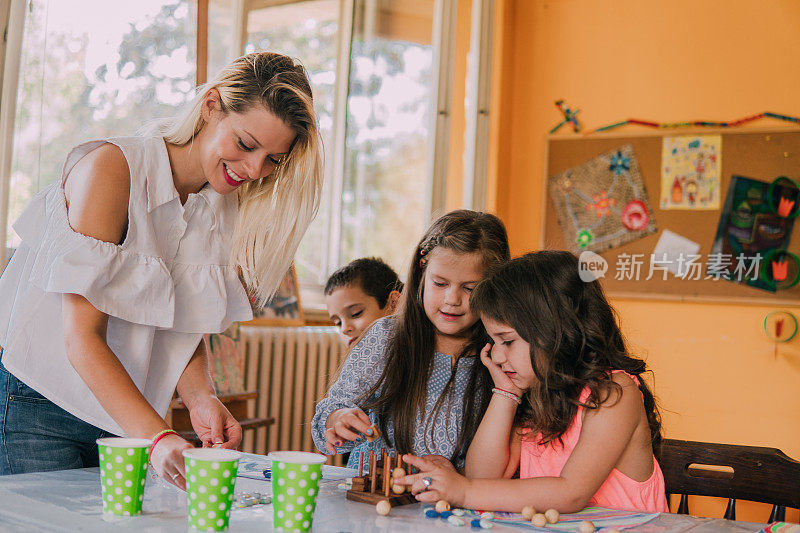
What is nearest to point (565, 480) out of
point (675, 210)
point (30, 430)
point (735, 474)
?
point (735, 474)

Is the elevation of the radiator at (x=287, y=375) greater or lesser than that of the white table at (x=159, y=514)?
lesser

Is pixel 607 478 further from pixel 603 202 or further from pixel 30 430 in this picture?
pixel 603 202

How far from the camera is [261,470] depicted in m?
1.49

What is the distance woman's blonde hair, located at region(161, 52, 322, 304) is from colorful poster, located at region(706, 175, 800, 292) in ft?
8.35

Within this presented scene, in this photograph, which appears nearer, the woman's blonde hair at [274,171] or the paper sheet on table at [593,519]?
the paper sheet on table at [593,519]

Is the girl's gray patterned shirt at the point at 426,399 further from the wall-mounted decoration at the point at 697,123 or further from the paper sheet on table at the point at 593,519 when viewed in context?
the wall-mounted decoration at the point at 697,123

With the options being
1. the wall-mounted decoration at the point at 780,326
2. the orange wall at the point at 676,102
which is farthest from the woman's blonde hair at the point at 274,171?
the wall-mounted decoration at the point at 780,326

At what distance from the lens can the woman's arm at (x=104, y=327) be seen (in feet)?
4.02

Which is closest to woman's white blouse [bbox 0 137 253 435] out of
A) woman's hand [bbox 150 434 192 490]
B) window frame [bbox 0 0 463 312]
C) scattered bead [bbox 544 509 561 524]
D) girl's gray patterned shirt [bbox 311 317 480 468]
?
woman's hand [bbox 150 434 192 490]

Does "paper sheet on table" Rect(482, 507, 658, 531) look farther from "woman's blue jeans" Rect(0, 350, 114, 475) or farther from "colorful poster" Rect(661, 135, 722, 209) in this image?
"colorful poster" Rect(661, 135, 722, 209)

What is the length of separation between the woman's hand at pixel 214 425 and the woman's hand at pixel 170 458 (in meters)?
0.17

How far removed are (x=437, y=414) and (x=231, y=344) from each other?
1.42 metres

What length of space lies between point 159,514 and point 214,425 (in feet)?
1.05

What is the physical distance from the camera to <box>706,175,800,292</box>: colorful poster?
3.50m
